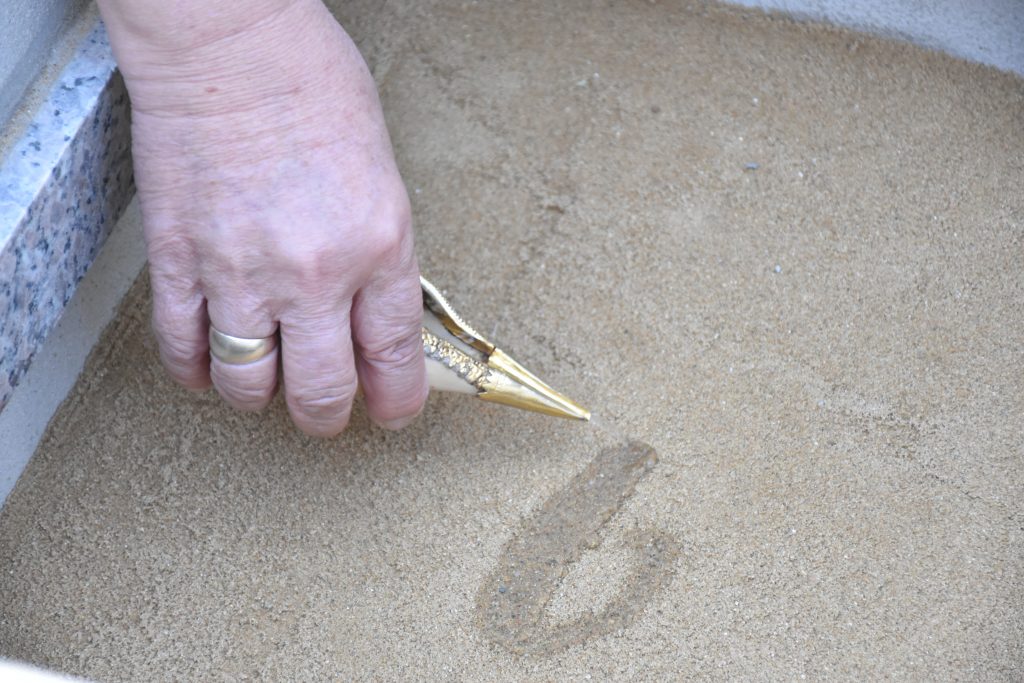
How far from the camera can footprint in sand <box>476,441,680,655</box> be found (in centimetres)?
101

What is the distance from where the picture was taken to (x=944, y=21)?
1450 millimetres

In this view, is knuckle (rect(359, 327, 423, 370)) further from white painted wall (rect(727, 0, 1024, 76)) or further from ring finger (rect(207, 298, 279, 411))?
white painted wall (rect(727, 0, 1024, 76))

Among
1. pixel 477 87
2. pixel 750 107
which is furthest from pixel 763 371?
pixel 477 87

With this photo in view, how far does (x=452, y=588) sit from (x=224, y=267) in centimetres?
38

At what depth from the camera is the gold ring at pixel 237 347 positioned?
937 mm

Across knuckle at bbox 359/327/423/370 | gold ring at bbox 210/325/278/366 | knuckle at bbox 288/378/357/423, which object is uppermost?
gold ring at bbox 210/325/278/366

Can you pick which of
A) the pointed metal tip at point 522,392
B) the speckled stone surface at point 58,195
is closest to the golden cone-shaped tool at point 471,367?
the pointed metal tip at point 522,392

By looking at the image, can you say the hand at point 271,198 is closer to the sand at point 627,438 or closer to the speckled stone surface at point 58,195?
the speckled stone surface at point 58,195

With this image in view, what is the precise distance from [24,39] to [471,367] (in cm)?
51

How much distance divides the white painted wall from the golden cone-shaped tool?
0.77m

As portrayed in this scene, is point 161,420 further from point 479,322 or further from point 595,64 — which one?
point 595,64

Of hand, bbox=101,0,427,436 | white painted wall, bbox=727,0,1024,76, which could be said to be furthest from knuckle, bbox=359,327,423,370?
white painted wall, bbox=727,0,1024,76

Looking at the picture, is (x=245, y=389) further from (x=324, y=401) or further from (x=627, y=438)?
(x=627, y=438)

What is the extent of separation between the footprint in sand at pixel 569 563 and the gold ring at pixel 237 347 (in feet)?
1.04
